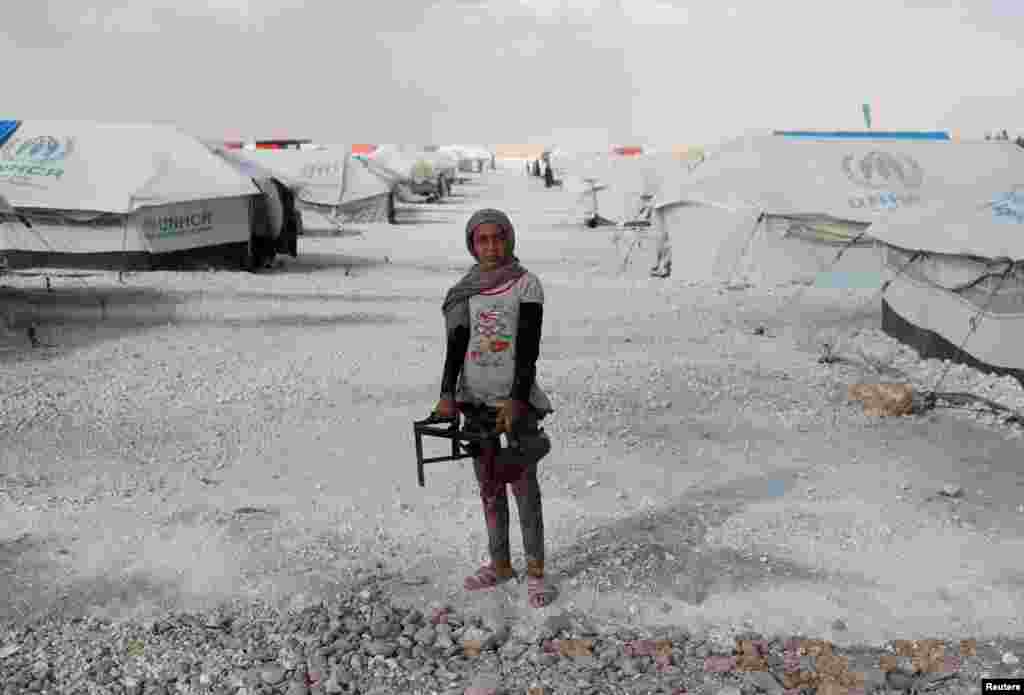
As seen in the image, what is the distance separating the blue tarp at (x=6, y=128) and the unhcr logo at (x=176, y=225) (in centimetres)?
283

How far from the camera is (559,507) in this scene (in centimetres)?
596

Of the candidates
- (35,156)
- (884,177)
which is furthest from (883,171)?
(35,156)

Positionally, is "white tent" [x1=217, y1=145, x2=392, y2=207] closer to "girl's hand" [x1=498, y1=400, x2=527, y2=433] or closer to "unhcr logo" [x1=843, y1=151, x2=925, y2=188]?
"unhcr logo" [x1=843, y1=151, x2=925, y2=188]

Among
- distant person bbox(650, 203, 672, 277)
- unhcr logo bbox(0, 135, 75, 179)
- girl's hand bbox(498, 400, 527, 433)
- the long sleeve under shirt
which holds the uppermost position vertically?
unhcr logo bbox(0, 135, 75, 179)

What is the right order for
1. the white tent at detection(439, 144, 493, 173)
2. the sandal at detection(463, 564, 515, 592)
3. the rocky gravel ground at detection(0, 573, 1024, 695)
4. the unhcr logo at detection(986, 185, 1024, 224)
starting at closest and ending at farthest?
the rocky gravel ground at detection(0, 573, 1024, 695), the sandal at detection(463, 564, 515, 592), the unhcr logo at detection(986, 185, 1024, 224), the white tent at detection(439, 144, 493, 173)

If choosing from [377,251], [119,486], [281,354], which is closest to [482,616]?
[119,486]

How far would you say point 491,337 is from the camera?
4.30 metres

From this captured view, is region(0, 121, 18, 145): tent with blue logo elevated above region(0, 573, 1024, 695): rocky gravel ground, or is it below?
above

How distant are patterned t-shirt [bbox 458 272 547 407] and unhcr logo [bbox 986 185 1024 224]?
22.0 feet

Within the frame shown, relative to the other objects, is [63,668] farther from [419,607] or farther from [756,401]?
[756,401]

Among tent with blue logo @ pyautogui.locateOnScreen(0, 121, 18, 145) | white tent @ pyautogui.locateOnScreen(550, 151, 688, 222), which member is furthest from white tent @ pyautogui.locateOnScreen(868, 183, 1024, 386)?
white tent @ pyautogui.locateOnScreen(550, 151, 688, 222)

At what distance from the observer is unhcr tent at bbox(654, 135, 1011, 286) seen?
1553 cm

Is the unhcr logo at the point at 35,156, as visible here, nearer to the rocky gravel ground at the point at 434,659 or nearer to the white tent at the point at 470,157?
the rocky gravel ground at the point at 434,659

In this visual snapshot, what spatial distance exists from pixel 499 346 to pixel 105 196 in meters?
13.7
